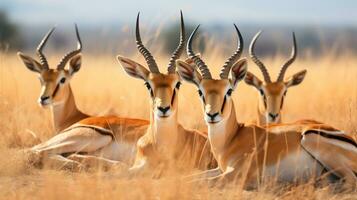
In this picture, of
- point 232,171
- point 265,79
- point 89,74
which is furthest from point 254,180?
point 89,74

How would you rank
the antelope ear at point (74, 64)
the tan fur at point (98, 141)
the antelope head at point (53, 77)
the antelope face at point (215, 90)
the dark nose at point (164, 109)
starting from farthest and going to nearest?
the antelope ear at point (74, 64)
the antelope head at point (53, 77)
the tan fur at point (98, 141)
the dark nose at point (164, 109)
the antelope face at point (215, 90)

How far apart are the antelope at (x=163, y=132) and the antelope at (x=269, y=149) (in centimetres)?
32

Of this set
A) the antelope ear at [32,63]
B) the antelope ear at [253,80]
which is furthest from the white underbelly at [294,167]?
the antelope ear at [32,63]

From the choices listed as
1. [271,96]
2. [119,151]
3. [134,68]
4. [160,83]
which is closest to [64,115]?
[119,151]

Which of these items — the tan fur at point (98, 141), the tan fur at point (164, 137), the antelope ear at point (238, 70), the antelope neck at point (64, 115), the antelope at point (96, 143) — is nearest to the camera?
the tan fur at point (164, 137)

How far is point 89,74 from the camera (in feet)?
59.2

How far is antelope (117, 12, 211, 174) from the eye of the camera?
8.01 meters

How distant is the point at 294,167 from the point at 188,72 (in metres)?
1.40

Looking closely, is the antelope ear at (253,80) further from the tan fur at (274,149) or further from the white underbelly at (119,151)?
the tan fur at (274,149)

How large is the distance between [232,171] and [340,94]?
6461mm

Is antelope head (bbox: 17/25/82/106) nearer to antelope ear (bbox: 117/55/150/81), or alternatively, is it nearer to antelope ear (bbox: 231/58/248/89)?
antelope ear (bbox: 117/55/150/81)

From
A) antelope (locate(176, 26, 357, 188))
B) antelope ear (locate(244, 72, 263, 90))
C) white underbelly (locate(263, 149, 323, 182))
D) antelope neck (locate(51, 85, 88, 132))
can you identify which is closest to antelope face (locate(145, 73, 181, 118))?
antelope (locate(176, 26, 357, 188))

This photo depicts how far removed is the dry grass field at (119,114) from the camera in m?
6.59

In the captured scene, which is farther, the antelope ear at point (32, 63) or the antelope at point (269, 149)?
the antelope ear at point (32, 63)
